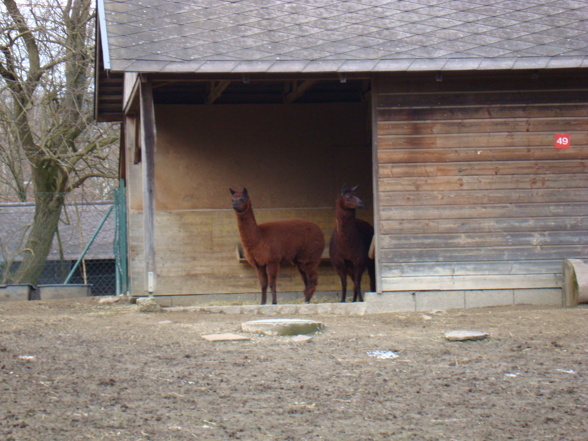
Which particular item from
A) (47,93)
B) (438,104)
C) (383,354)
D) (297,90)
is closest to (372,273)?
(297,90)

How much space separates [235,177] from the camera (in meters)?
13.2

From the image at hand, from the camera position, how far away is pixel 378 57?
9.55 metres

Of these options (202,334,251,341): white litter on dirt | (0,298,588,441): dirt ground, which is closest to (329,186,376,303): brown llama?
(0,298,588,441): dirt ground

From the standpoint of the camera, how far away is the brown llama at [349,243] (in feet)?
37.6

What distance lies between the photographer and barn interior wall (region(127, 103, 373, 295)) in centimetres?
1284

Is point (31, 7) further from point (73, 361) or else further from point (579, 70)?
point (73, 361)

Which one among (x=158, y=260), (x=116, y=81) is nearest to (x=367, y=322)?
(x=158, y=260)

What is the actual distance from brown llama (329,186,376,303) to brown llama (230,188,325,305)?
0.36 metres

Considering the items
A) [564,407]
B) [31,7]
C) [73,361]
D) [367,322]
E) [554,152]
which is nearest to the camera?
[564,407]

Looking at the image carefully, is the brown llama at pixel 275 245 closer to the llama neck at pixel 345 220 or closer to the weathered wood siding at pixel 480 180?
the llama neck at pixel 345 220

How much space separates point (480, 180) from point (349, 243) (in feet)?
7.44

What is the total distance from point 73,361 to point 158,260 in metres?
6.58

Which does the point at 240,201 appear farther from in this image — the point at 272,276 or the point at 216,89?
the point at 216,89

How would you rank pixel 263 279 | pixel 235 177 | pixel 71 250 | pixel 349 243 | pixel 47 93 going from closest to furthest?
1. pixel 263 279
2. pixel 349 243
3. pixel 235 177
4. pixel 47 93
5. pixel 71 250
